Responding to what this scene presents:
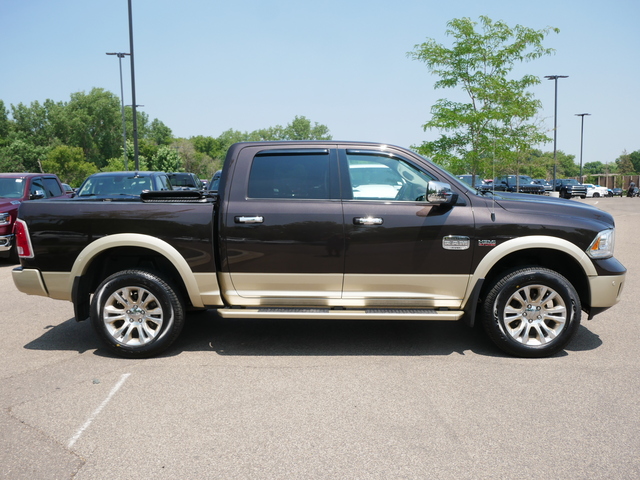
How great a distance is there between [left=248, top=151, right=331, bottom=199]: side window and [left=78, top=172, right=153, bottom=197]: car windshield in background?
6.96 meters

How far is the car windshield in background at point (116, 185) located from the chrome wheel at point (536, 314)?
8.51m

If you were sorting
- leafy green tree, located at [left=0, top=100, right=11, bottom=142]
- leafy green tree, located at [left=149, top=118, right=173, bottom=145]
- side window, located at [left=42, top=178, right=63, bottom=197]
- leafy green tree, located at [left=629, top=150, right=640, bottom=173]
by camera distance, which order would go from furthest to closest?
leafy green tree, located at [left=629, top=150, right=640, bottom=173] < leafy green tree, located at [left=149, top=118, right=173, bottom=145] < leafy green tree, located at [left=0, top=100, right=11, bottom=142] < side window, located at [left=42, top=178, right=63, bottom=197]

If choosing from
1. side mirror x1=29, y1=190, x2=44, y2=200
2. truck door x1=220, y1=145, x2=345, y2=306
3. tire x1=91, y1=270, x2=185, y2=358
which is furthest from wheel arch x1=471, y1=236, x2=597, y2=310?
side mirror x1=29, y1=190, x2=44, y2=200

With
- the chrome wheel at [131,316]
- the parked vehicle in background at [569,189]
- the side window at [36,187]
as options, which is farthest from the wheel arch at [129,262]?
the parked vehicle in background at [569,189]

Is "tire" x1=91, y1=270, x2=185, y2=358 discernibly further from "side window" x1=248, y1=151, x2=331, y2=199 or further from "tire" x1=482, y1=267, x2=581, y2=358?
"tire" x1=482, y1=267, x2=581, y2=358

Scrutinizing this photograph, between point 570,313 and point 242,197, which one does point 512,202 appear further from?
point 242,197

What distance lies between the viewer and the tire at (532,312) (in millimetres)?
5223

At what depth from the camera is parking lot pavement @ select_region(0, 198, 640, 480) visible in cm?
335

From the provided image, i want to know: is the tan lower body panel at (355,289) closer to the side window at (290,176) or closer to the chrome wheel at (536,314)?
the chrome wheel at (536,314)

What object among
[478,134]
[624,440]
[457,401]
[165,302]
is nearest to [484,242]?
[457,401]

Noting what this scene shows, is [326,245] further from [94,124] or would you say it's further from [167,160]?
[94,124]

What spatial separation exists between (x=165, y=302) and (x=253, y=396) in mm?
1445

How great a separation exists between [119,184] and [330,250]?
7927 millimetres

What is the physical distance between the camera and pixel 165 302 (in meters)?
5.34
